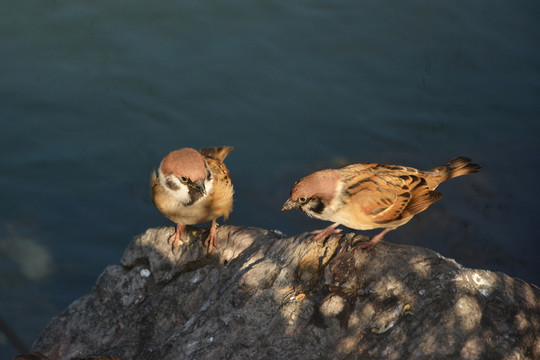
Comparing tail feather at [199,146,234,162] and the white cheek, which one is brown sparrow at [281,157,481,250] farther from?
tail feather at [199,146,234,162]

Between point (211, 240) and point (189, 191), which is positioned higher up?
point (189, 191)

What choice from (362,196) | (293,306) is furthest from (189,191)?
(293,306)

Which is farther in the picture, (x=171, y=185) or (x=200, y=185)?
(x=171, y=185)

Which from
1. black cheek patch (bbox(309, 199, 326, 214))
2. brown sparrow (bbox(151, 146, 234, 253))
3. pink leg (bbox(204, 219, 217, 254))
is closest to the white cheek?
brown sparrow (bbox(151, 146, 234, 253))

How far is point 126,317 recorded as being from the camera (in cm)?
432

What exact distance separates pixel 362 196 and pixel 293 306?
0.96 meters

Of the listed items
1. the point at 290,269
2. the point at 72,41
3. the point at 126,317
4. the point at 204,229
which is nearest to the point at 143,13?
the point at 72,41

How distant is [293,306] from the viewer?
11.1ft

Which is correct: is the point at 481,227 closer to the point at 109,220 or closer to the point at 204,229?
the point at 204,229

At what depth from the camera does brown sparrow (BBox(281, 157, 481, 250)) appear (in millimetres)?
3803

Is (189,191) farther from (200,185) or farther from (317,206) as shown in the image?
(317,206)

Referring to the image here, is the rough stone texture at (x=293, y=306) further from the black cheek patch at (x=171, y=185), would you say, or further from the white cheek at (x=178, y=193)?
the black cheek patch at (x=171, y=185)

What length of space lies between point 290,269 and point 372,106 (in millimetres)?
4905

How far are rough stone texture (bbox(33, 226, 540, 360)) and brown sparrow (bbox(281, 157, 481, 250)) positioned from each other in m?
0.20
